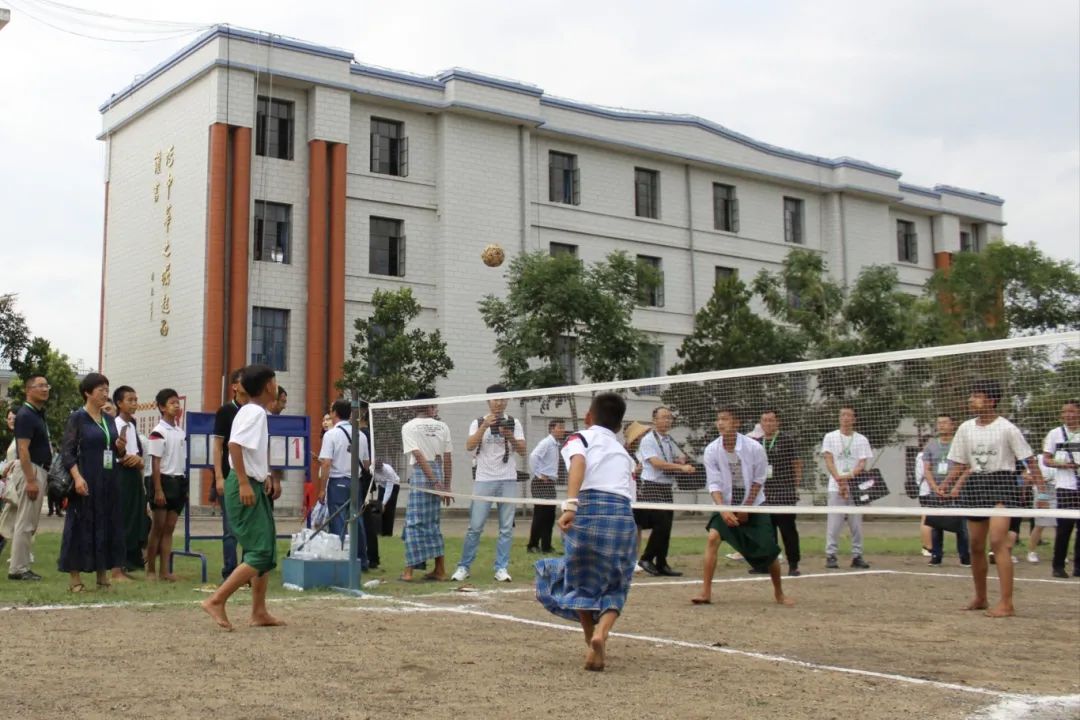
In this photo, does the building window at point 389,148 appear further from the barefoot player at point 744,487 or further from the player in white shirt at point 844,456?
the player in white shirt at point 844,456

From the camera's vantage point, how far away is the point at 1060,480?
35.7ft

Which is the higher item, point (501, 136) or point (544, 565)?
point (501, 136)

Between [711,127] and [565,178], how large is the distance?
692 cm

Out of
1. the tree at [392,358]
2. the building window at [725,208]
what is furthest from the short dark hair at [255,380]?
the building window at [725,208]

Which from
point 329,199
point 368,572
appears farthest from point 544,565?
point 329,199

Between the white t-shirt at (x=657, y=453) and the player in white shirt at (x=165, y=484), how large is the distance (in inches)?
185

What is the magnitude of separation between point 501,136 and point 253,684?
33727 millimetres

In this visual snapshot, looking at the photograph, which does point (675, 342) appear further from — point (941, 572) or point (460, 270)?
point (941, 572)

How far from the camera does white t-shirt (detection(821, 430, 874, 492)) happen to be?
952 centimetres

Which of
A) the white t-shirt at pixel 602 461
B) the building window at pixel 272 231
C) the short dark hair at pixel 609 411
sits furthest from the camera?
the building window at pixel 272 231

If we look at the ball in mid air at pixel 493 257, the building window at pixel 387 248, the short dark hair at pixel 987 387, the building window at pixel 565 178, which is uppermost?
the building window at pixel 565 178

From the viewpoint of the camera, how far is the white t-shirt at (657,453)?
11453 mm

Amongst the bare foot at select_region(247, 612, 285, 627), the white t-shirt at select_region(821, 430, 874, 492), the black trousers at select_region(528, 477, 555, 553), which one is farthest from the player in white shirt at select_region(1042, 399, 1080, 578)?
the black trousers at select_region(528, 477, 555, 553)

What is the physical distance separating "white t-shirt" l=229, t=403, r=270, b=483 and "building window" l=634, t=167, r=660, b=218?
116ft
